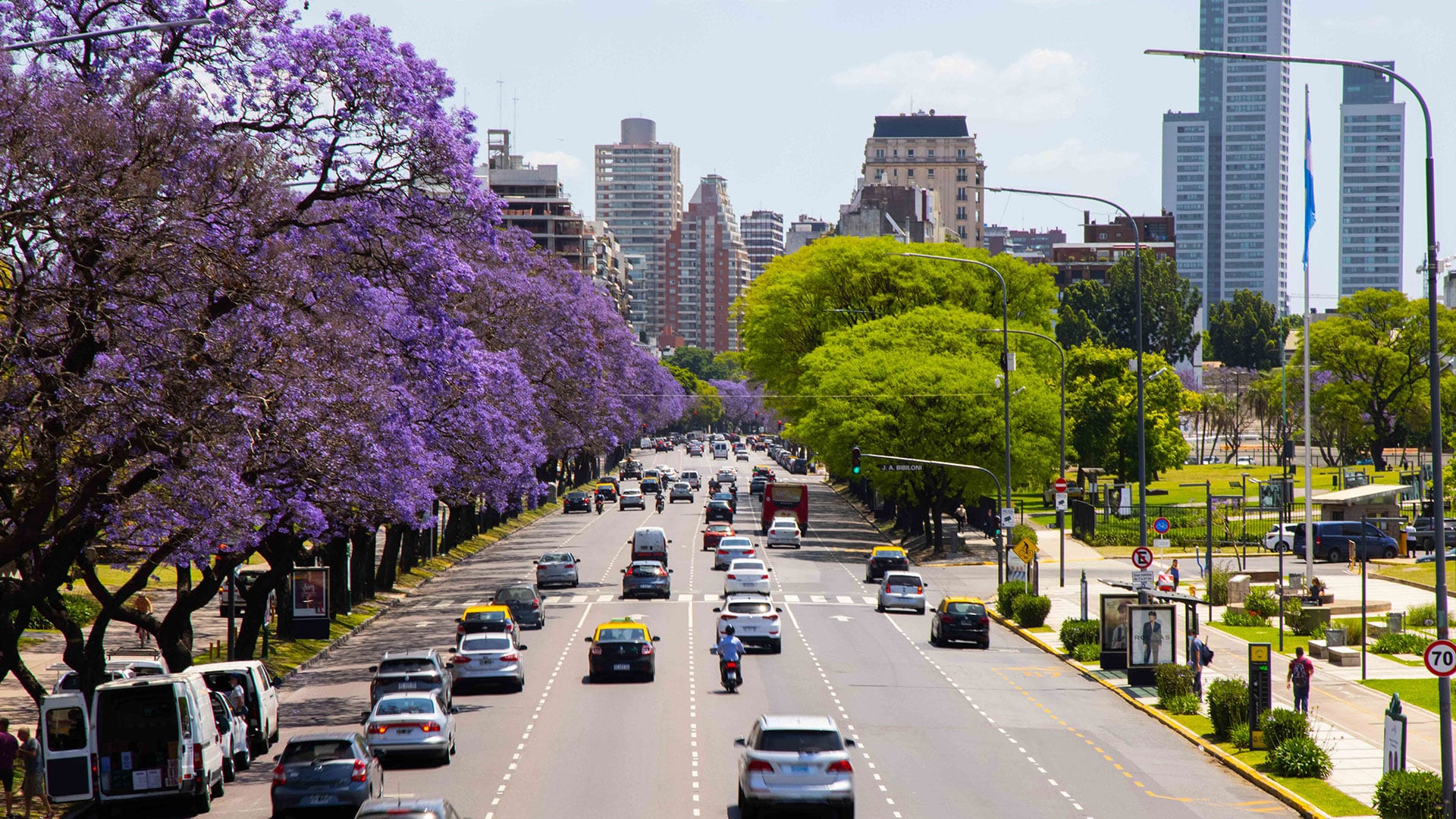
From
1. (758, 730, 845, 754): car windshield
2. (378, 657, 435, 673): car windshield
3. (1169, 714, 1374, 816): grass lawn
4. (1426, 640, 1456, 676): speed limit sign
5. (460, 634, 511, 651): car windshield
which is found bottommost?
(1169, 714, 1374, 816): grass lawn

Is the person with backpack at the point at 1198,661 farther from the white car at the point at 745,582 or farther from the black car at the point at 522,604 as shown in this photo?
the black car at the point at 522,604

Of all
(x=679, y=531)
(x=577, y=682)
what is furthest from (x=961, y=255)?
(x=577, y=682)

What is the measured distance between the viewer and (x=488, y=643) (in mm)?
33438

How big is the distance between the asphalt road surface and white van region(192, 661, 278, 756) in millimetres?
1046

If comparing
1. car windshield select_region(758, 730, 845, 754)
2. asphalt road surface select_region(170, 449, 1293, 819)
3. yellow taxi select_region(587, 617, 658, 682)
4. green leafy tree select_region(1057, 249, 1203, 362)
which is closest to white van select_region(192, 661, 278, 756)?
asphalt road surface select_region(170, 449, 1293, 819)

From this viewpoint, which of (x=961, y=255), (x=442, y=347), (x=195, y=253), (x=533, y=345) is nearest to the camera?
(x=195, y=253)

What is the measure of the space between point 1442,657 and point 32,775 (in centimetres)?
1897

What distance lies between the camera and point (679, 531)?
81.2 meters

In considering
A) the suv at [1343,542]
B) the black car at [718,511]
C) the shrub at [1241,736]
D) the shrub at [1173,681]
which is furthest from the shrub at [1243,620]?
the black car at [718,511]

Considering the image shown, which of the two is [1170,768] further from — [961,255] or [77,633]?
[961,255]

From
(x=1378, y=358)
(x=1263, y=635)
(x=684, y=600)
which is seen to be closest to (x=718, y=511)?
(x=684, y=600)

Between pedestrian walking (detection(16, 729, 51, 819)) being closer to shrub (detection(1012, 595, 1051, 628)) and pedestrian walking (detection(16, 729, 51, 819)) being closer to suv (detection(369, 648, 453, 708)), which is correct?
suv (detection(369, 648, 453, 708))

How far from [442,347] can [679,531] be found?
166ft

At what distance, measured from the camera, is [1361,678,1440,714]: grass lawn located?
32.4 meters
